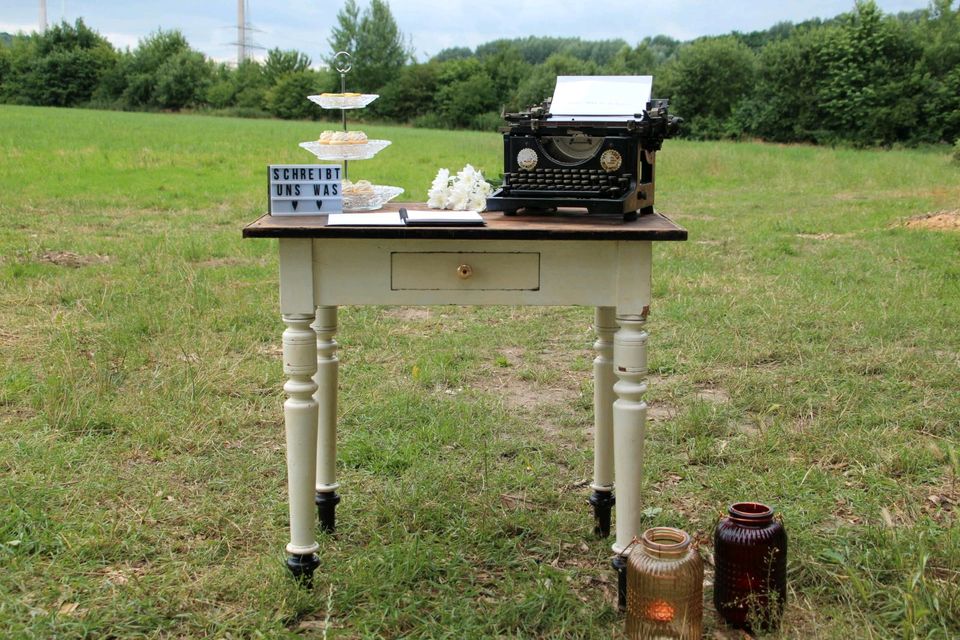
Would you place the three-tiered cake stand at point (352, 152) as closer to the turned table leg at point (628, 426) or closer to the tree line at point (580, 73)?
the turned table leg at point (628, 426)

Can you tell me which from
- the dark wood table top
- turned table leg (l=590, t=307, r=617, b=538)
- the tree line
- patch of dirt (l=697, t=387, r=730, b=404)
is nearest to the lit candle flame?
turned table leg (l=590, t=307, r=617, b=538)

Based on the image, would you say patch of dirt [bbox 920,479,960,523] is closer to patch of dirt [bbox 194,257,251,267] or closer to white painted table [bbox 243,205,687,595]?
white painted table [bbox 243,205,687,595]

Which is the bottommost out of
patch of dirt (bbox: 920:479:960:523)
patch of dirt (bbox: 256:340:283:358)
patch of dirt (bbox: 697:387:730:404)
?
patch of dirt (bbox: 920:479:960:523)

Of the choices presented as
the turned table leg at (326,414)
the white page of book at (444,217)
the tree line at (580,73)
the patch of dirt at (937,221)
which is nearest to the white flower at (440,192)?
the white page of book at (444,217)

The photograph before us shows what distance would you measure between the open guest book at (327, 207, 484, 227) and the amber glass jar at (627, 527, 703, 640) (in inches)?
41.0

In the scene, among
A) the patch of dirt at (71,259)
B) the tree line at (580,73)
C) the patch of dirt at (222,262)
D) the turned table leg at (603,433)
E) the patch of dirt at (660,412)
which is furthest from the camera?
the tree line at (580,73)

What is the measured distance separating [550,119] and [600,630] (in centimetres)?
156

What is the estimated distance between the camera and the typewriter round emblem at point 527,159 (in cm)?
308

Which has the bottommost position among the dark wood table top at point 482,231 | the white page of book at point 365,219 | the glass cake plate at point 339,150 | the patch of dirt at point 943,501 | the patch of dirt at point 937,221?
the patch of dirt at point 943,501

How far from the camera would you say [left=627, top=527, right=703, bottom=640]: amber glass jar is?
8.63 ft

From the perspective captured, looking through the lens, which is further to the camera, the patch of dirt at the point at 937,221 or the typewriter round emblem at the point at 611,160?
the patch of dirt at the point at 937,221

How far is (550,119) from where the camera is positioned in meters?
3.10

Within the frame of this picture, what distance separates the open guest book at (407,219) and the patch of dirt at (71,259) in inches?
241

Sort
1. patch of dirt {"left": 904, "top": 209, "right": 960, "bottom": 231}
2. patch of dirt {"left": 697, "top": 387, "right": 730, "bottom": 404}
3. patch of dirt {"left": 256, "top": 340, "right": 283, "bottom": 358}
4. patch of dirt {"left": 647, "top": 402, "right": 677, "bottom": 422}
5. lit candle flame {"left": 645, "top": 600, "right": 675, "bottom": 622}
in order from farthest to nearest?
patch of dirt {"left": 904, "top": 209, "right": 960, "bottom": 231}
patch of dirt {"left": 256, "top": 340, "right": 283, "bottom": 358}
patch of dirt {"left": 697, "top": 387, "right": 730, "bottom": 404}
patch of dirt {"left": 647, "top": 402, "right": 677, "bottom": 422}
lit candle flame {"left": 645, "top": 600, "right": 675, "bottom": 622}
